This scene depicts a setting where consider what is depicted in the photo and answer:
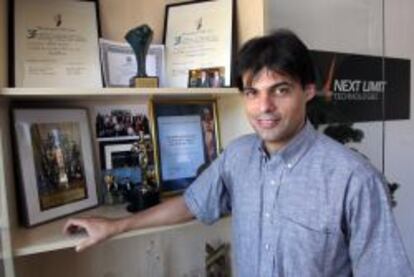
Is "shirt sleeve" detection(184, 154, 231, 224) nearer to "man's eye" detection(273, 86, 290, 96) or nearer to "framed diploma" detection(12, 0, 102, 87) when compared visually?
"man's eye" detection(273, 86, 290, 96)

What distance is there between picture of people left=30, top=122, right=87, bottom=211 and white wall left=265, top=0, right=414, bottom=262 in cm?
94

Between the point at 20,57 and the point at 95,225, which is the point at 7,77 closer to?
the point at 20,57

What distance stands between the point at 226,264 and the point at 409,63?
1.70 metres

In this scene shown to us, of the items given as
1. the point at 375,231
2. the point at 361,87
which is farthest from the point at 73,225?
the point at 361,87

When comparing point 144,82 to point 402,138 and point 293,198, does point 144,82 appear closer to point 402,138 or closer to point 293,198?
point 293,198

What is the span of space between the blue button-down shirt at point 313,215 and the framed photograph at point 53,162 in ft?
1.72

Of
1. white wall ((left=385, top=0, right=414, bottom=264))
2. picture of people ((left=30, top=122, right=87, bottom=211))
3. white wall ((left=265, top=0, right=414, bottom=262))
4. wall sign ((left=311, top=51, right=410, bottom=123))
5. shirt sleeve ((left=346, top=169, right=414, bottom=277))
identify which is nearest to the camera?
shirt sleeve ((left=346, top=169, right=414, bottom=277))

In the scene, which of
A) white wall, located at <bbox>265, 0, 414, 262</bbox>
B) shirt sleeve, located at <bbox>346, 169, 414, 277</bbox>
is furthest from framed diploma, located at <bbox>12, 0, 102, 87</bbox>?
shirt sleeve, located at <bbox>346, 169, 414, 277</bbox>

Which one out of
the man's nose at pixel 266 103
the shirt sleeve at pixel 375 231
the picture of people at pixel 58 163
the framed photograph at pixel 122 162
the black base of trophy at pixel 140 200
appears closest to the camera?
the shirt sleeve at pixel 375 231

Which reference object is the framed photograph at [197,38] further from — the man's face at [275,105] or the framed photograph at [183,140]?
the man's face at [275,105]

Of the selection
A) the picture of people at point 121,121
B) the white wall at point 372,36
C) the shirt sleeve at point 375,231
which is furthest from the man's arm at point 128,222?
the white wall at point 372,36

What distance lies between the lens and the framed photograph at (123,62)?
5.31 feet

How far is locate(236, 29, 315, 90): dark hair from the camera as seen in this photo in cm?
133

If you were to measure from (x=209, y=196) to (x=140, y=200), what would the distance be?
0.77ft
